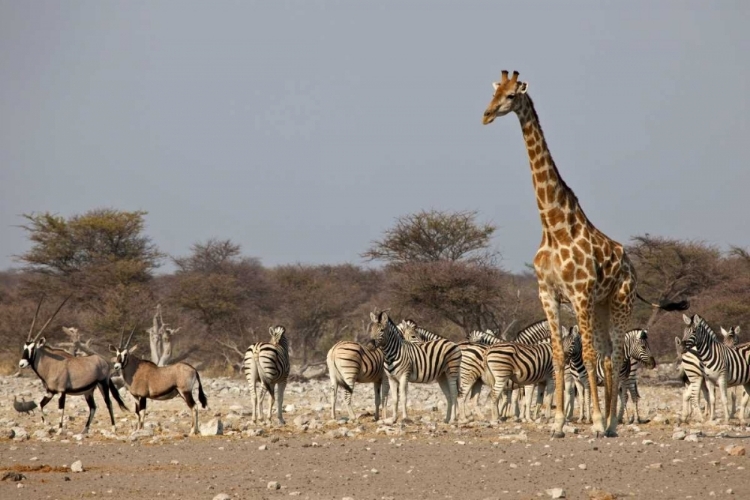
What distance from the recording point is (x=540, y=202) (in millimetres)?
11289

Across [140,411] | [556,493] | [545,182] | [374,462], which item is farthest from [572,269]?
[140,411]

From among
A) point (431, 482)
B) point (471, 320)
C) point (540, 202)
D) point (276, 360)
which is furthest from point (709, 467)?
point (471, 320)

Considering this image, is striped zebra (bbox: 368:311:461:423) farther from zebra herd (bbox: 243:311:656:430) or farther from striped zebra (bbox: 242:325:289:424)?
striped zebra (bbox: 242:325:289:424)

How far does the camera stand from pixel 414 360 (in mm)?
15000

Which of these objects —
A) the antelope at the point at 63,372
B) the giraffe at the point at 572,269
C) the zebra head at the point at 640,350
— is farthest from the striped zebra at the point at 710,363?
the antelope at the point at 63,372

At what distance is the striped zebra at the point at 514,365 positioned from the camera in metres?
14.8

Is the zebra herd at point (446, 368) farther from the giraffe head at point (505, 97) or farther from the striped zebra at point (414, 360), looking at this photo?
the giraffe head at point (505, 97)

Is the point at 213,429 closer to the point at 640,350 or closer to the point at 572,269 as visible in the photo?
the point at 572,269

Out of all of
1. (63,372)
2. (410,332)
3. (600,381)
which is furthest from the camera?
(410,332)

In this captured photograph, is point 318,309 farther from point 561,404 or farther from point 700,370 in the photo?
point 561,404

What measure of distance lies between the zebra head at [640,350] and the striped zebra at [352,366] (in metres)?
4.01

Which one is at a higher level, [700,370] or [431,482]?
[700,370]

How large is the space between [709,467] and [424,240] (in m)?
24.5

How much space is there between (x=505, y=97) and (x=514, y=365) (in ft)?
16.2
